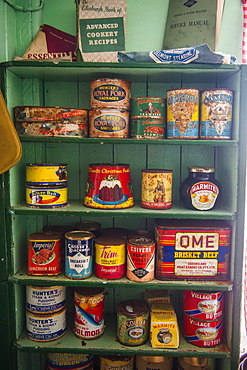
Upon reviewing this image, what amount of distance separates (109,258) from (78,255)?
16cm

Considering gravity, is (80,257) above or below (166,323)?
above

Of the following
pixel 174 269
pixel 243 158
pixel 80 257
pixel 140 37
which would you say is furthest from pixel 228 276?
pixel 140 37

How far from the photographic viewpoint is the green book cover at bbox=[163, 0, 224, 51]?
160cm

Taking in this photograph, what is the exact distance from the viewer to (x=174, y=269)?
5.25 feet

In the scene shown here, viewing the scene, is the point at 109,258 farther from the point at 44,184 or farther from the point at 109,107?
the point at 109,107

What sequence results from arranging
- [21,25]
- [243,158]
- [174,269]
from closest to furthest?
1. [243,158]
2. [174,269]
3. [21,25]

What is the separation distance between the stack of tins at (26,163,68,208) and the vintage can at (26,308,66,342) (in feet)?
1.99

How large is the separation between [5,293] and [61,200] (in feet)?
1.87

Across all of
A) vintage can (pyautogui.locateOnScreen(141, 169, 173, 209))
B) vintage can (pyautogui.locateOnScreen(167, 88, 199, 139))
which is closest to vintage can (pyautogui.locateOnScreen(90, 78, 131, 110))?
vintage can (pyautogui.locateOnScreen(167, 88, 199, 139))

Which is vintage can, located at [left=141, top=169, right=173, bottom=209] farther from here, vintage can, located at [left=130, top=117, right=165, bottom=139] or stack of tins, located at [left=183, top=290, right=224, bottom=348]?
stack of tins, located at [left=183, top=290, right=224, bottom=348]

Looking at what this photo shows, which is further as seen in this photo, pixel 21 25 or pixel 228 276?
pixel 21 25

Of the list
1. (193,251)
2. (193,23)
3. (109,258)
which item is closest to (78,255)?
(109,258)

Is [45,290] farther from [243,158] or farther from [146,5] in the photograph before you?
[146,5]

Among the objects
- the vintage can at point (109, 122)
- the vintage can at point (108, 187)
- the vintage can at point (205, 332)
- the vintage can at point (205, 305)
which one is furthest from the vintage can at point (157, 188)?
the vintage can at point (205, 332)
